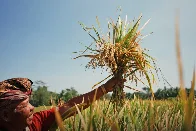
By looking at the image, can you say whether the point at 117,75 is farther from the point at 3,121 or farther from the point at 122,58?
the point at 3,121

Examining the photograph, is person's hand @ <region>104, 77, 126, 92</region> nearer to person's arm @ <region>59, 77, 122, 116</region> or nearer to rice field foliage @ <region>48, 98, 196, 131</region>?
person's arm @ <region>59, 77, 122, 116</region>

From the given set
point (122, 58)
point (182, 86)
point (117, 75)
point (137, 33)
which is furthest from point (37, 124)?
point (182, 86)

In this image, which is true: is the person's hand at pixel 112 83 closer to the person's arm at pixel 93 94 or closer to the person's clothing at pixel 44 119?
the person's arm at pixel 93 94

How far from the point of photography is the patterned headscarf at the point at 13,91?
5.79 ft

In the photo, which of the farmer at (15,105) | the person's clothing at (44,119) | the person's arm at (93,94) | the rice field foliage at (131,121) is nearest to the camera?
the rice field foliage at (131,121)

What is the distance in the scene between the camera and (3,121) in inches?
69.4

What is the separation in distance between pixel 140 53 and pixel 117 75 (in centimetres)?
35

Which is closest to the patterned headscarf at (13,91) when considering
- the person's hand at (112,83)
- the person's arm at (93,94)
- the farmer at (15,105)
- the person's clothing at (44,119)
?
the farmer at (15,105)

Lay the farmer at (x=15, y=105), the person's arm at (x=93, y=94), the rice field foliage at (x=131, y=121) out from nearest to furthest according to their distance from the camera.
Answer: the rice field foliage at (x=131, y=121) → the farmer at (x=15, y=105) → the person's arm at (x=93, y=94)

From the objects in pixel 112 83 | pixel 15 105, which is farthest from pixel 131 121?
pixel 112 83

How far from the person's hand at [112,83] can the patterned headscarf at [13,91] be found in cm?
79

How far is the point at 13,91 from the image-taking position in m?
1.83

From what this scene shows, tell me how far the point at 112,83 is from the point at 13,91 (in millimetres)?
1055

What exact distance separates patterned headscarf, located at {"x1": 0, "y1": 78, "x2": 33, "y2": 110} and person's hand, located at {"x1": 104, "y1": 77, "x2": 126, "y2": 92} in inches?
31.1
